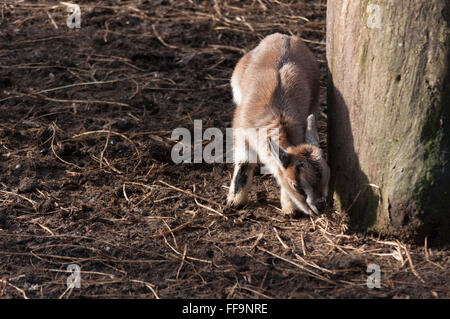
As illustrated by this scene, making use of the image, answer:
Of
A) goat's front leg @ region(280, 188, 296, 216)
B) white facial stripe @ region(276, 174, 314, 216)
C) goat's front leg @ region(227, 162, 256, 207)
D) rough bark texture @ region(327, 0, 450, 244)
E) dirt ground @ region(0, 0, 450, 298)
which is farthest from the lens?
goat's front leg @ region(227, 162, 256, 207)

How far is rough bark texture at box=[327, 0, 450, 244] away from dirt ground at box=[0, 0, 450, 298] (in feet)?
1.05

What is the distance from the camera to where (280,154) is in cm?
559

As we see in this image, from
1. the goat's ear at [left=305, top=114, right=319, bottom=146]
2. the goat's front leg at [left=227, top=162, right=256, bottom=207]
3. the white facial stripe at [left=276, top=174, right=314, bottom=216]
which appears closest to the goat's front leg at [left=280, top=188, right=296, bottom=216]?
the white facial stripe at [left=276, top=174, right=314, bottom=216]

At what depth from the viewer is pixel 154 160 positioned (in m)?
6.89

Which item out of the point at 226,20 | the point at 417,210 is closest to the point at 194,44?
the point at 226,20

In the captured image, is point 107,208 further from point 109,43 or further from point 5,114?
point 109,43

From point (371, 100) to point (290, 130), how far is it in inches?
37.8

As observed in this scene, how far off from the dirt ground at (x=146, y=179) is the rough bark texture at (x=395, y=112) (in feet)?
1.05

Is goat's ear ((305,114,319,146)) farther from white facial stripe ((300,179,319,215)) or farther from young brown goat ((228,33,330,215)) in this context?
white facial stripe ((300,179,319,215))

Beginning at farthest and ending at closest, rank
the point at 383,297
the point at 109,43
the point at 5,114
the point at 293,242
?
the point at 109,43 < the point at 5,114 < the point at 293,242 < the point at 383,297

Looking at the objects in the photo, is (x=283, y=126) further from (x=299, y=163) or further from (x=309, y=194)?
(x=309, y=194)

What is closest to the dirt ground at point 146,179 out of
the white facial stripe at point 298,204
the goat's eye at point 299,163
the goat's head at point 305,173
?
the white facial stripe at point 298,204

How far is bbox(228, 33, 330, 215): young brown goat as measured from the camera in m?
5.58

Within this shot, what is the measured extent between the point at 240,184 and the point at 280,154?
0.82 m
